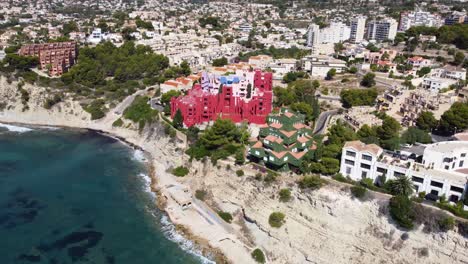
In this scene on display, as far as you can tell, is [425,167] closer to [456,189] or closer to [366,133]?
[456,189]

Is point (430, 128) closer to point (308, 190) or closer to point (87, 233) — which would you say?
point (308, 190)

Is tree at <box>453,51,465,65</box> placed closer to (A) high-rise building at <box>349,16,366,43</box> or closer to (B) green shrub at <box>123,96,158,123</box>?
(A) high-rise building at <box>349,16,366,43</box>

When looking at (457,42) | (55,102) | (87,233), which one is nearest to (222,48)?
(55,102)

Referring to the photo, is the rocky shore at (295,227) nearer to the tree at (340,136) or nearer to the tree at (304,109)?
the tree at (340,136)

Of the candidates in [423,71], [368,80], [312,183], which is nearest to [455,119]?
[312,183]

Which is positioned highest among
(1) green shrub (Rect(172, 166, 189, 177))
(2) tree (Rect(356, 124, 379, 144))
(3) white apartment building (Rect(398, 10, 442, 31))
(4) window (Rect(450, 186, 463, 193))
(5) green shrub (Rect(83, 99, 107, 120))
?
(3) white apartment building (Rect(398, 10, 442, 31))

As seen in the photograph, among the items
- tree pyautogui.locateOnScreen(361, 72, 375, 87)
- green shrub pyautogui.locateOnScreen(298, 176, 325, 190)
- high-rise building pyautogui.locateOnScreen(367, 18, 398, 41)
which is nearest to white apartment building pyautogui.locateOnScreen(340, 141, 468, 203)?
green shrub pyautogui.locateOnScreen(298, 176, 325, 190)

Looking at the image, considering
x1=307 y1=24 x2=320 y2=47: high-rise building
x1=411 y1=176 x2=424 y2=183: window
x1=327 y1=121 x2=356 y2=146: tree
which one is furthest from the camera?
x1=307 y1=24 x2=320 y2=47: high-rise building
